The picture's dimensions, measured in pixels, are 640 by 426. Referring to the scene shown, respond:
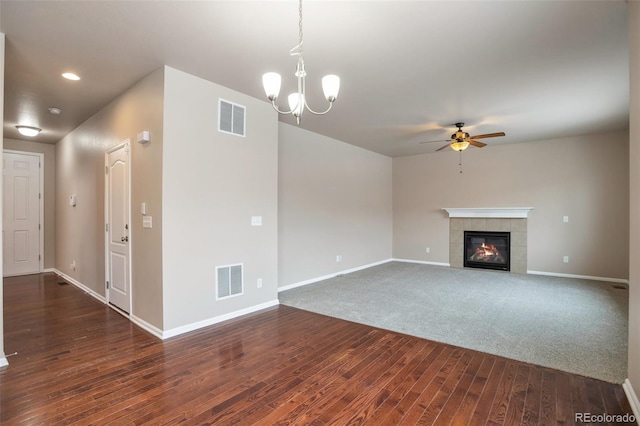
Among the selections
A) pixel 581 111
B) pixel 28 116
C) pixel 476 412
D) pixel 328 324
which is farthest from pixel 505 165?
pixel 28 116

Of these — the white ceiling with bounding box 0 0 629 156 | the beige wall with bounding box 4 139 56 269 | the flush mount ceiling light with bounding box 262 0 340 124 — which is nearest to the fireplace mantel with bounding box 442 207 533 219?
the white ceiling with bounding box 0 0 629 156

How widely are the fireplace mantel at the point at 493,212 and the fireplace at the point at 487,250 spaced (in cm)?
40

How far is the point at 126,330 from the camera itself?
342 centimetres

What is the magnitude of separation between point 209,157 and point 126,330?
211 centimetres

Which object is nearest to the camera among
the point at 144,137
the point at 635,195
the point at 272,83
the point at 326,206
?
the point at 635,195

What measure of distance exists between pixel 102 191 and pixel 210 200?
211 centimetres

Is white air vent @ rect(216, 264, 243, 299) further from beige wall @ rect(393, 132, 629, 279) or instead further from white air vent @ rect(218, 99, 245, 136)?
beige wall @ rect(393, 132, 629, 279)

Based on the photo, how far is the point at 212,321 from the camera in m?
3.60

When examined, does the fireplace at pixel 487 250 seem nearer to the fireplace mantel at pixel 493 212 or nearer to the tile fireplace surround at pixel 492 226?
the tile fireplace surround at pixel 492 226

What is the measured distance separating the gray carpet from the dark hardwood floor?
A: 302 millimetres

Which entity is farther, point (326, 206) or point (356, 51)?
point (326, 206)

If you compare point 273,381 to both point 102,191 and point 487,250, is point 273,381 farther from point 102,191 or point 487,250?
point 487,250

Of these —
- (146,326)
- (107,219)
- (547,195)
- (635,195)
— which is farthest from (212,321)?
(547,195)

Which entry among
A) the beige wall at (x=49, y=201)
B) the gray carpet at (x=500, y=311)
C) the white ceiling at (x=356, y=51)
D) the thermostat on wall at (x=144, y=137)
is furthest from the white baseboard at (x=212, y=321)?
the beige wall at (x=49, y=201)
